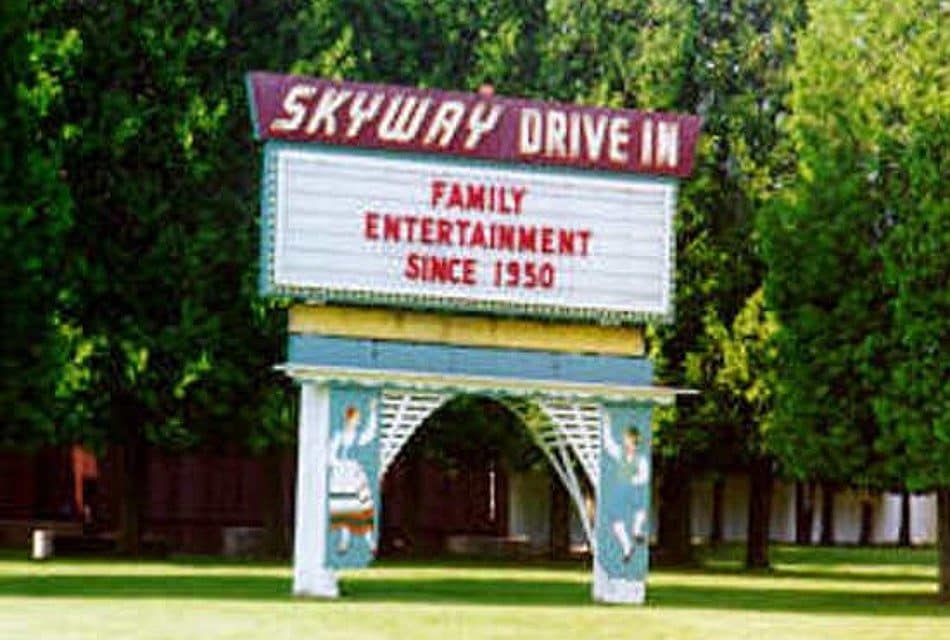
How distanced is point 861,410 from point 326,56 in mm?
15985

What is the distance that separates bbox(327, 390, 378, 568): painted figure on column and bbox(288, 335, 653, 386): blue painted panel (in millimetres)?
857

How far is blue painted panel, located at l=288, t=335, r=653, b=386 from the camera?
112 ft

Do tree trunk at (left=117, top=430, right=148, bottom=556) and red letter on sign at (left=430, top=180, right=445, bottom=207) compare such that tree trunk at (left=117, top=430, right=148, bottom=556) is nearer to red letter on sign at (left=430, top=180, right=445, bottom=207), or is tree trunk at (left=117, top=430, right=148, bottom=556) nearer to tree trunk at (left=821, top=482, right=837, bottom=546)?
red letter on sign at (left=430, top=180, right=445, bottom=207)

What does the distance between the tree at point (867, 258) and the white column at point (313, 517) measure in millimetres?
11549

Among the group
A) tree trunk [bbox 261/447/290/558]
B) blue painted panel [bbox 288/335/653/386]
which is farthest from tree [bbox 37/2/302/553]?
blue painted panel [bbox 288/335/653/386]

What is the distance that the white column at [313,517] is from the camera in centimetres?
3359

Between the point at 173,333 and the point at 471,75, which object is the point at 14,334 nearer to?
the point at 173,333

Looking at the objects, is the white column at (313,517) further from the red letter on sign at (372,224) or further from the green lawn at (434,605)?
the red letter on sign at (372,224)

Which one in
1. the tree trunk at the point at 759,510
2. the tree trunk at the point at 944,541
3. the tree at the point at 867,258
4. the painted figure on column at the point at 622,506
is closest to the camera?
the painted figure on column at the point at 622,506

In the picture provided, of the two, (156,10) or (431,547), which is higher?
(156,10)

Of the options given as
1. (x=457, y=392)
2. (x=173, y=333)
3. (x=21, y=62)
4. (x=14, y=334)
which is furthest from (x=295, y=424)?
(x=457, y=392)

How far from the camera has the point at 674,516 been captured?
55.7 metres

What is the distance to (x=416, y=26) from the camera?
173ft

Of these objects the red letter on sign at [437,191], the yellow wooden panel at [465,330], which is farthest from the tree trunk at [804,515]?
the red letter on sign at [437,191]
